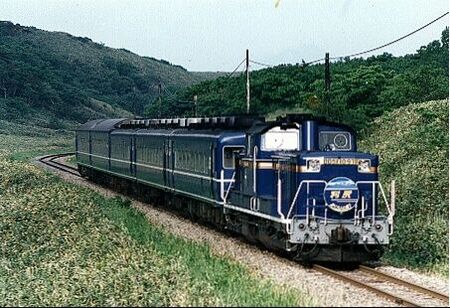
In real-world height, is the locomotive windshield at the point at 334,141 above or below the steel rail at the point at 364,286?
above

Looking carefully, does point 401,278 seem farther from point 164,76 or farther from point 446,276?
point 164,76

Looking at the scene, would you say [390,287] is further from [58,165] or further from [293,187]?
[58,165]

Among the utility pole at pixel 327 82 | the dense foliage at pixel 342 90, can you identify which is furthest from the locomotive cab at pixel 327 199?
the utility pole at pixel 327 82

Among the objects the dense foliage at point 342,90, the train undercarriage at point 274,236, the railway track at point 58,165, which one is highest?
the dense foliage at point 342,90

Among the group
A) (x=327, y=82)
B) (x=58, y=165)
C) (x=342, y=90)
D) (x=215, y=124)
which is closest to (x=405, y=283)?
(x=215, y=124)

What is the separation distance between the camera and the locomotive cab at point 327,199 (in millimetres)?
16703

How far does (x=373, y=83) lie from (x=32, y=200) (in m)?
22.5

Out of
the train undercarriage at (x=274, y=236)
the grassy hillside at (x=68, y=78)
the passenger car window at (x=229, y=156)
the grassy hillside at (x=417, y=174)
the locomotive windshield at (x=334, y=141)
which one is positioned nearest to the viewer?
the train undercarriage at (x=274, y=236)

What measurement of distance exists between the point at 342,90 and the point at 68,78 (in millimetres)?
107708

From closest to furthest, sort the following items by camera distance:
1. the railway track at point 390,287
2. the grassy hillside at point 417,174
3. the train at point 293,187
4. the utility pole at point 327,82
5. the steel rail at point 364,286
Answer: the steel rail at point 364,286, the railway track at point 390,287, the train at point 293,187, the grassy hillside at point 417,174, the utility pole at point 327,82

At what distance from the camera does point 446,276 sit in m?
16.2

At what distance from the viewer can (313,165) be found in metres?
17.0

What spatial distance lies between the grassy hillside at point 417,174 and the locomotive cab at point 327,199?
1.68 metres

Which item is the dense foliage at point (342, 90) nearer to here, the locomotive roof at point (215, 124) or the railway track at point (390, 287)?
the locomotive roof at point (215, 124)
